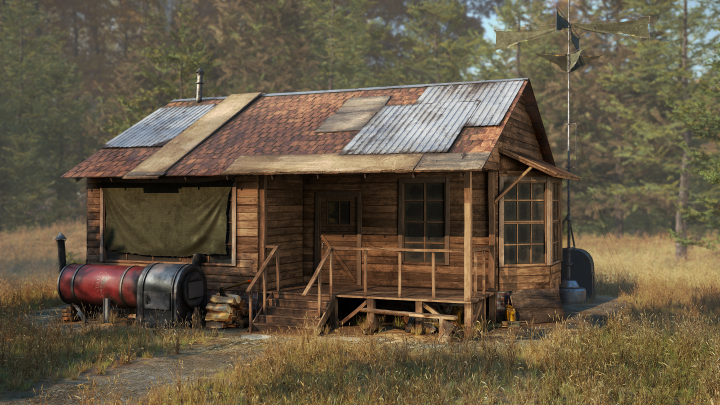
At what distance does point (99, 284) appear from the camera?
13688mm

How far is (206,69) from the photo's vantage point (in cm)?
2742

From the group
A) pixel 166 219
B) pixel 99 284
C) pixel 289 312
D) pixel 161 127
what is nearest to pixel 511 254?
pixel 289 312

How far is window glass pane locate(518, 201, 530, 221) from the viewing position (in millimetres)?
13351

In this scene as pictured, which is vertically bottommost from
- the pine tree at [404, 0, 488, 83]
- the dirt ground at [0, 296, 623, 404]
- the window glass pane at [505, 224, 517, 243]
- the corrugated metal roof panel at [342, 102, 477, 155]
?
the dirt ground at [0, 296, 623, 404]

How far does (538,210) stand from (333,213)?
174 inches

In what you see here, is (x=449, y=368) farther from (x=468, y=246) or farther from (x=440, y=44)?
(x=440, y=44)

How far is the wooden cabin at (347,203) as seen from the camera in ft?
41.4

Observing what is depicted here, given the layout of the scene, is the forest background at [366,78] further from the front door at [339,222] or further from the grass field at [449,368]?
the grass field at [449,368]

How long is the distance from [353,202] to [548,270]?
4.37 meters


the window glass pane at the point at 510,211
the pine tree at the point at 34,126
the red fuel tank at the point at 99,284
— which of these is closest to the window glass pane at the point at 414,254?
the window glass pane at the point at 510,211

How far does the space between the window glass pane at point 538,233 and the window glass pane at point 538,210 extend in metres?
0.15

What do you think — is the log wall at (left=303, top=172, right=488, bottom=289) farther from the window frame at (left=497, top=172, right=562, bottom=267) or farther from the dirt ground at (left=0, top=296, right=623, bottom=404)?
the dirt ground at (left=0, top=296, right=623, bottom=404)

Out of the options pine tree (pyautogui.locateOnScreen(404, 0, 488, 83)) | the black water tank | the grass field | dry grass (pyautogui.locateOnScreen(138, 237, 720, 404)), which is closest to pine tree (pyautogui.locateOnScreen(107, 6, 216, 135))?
pine tree (pyautogui.locateOnScreen(404, 0, 488, 83))

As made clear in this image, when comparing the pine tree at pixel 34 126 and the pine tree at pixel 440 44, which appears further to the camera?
the pine tree at pixel 440 44
